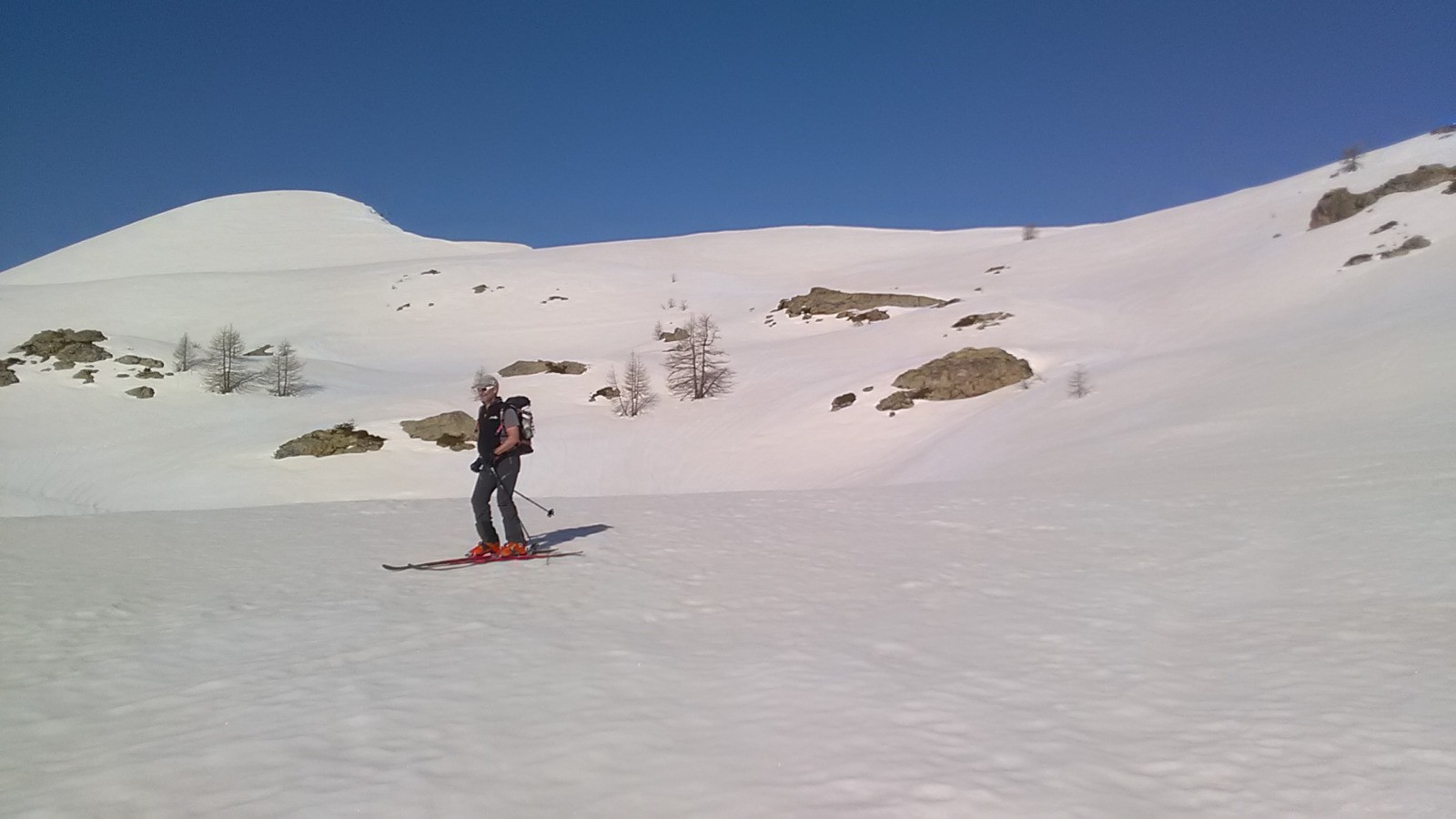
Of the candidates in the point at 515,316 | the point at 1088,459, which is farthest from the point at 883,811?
the point at 515,316

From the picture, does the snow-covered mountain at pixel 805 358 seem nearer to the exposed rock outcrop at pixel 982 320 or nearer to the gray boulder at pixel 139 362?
the exposed rock outcrop at pixel 982 320

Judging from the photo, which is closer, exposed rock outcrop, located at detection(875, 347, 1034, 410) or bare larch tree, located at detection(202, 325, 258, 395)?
exposed rock outcrop, located at detection(875, 347, 1034, 410)

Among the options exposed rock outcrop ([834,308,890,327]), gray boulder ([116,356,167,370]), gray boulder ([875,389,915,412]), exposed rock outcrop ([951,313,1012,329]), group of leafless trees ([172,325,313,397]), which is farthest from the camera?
exposed rock outcrop ([834,308,890,327])

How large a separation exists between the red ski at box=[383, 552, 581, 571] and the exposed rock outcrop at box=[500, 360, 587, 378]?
27.2 metres

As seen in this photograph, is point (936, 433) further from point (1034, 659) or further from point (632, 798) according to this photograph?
point (632, 798)

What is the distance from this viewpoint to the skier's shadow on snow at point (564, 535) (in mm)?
9766

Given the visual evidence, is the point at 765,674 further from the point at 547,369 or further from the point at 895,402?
the point at 547,369

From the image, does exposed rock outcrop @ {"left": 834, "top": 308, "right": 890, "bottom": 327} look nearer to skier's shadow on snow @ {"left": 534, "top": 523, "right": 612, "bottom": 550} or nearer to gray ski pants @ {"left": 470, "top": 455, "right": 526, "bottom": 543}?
skier's shadow on snow @ {"left": 534, "top": 523, "right": 612, "bottom": 550}

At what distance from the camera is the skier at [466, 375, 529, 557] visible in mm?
8539

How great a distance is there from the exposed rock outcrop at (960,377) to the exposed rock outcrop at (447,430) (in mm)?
12347

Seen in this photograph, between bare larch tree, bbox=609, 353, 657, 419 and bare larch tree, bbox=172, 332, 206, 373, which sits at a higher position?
bare larch tree, bbox=172, 332, 206, 373

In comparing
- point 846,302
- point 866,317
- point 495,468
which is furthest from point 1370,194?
point 495,468

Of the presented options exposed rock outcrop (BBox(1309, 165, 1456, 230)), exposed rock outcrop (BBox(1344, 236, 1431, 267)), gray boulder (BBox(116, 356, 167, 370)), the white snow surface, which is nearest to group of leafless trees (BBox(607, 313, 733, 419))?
the white snow surface

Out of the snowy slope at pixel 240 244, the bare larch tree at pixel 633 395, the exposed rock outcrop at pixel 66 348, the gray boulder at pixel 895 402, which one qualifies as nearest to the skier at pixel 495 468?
the gray boulder at pixel 895 402
